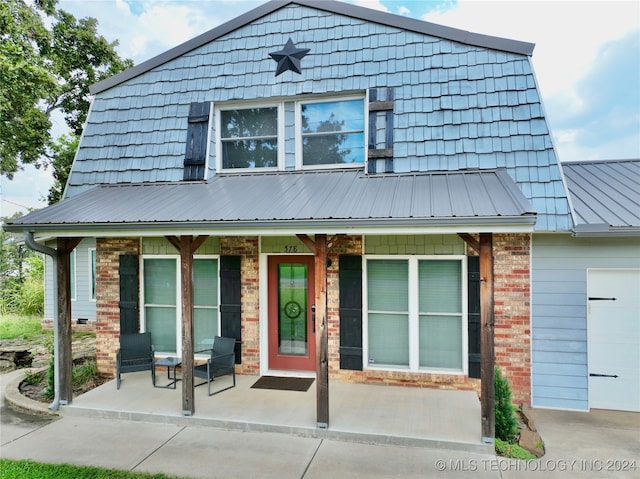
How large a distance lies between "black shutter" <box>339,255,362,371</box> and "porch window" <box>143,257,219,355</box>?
7.21ft

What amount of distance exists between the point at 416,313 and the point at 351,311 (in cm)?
99

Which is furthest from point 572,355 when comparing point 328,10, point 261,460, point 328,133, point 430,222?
point 328,10

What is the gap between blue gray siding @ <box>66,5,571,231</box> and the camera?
5.86 meters

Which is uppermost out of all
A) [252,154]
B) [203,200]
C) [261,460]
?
[252,154]

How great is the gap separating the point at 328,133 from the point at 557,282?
13.5ft

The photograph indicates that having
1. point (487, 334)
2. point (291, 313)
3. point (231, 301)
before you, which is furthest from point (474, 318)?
point (231, 301)

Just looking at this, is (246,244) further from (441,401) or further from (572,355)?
(572,355)

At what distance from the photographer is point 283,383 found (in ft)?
20.7

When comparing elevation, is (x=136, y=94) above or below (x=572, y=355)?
above

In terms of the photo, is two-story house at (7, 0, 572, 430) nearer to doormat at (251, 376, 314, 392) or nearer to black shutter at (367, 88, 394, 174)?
black shutter at (367, 88, 394, 174)

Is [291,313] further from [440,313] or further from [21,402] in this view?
[21,402]

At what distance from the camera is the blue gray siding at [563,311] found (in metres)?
5.51

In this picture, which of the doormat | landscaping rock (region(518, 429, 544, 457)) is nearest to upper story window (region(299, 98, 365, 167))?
the doormat

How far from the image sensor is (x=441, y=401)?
553cm
